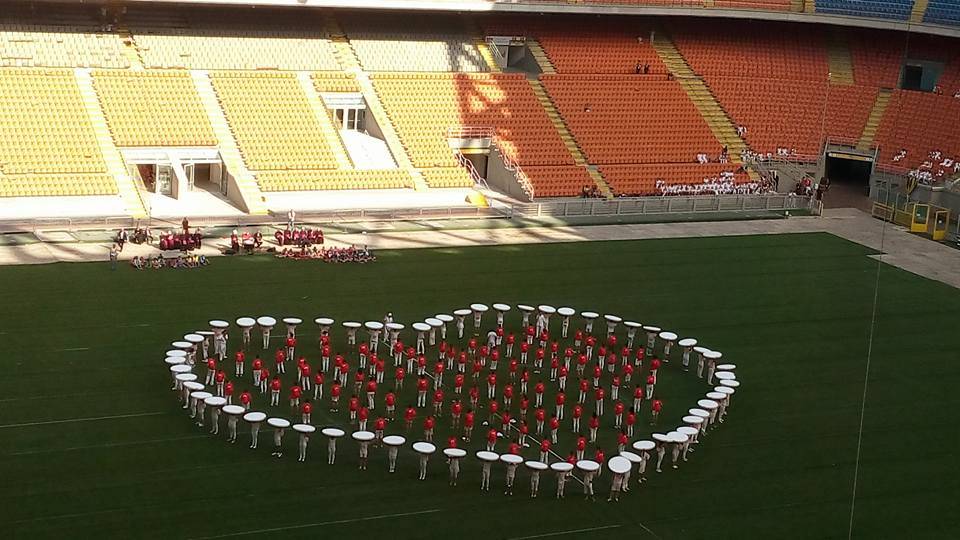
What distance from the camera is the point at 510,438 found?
2673 centimetres

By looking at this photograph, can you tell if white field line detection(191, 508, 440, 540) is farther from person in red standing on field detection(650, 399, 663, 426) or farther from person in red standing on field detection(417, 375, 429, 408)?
person in red standing on field detection(650, 399, 663, 426)

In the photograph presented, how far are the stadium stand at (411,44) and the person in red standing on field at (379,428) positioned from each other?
26551 mm

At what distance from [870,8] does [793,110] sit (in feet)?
16.4

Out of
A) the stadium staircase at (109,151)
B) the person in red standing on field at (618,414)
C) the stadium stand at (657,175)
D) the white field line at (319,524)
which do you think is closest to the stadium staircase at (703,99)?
the stadium stand at (657,175)

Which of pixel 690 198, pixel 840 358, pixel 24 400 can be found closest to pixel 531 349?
pixel 840 358

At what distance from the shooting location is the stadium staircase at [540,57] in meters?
54.2

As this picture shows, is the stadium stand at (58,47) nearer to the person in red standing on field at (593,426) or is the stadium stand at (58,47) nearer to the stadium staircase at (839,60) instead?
the person in red standing on field at (593,426)

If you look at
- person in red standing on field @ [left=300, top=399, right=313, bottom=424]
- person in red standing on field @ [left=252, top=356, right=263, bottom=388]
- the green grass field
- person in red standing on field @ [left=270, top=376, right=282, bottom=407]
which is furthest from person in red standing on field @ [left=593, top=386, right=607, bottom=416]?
person in red standing on field @ [left=252, top=356, right=263, bottom=388]

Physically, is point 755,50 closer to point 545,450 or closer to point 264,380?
point 264,380

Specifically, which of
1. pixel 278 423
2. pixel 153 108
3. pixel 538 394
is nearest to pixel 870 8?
pixel 153 108

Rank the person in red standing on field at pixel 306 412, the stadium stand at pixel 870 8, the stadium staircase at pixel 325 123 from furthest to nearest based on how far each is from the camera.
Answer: the stadium stand at pixel 870 8 → the stadium staircase at pixel 325 123 → the person in red standing on field at pixel 306 412

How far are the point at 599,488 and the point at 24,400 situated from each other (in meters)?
10.9

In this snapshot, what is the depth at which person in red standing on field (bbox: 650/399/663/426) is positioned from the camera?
27.9 metres

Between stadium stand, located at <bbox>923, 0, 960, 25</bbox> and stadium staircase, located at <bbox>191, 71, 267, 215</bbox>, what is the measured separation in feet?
87.0
